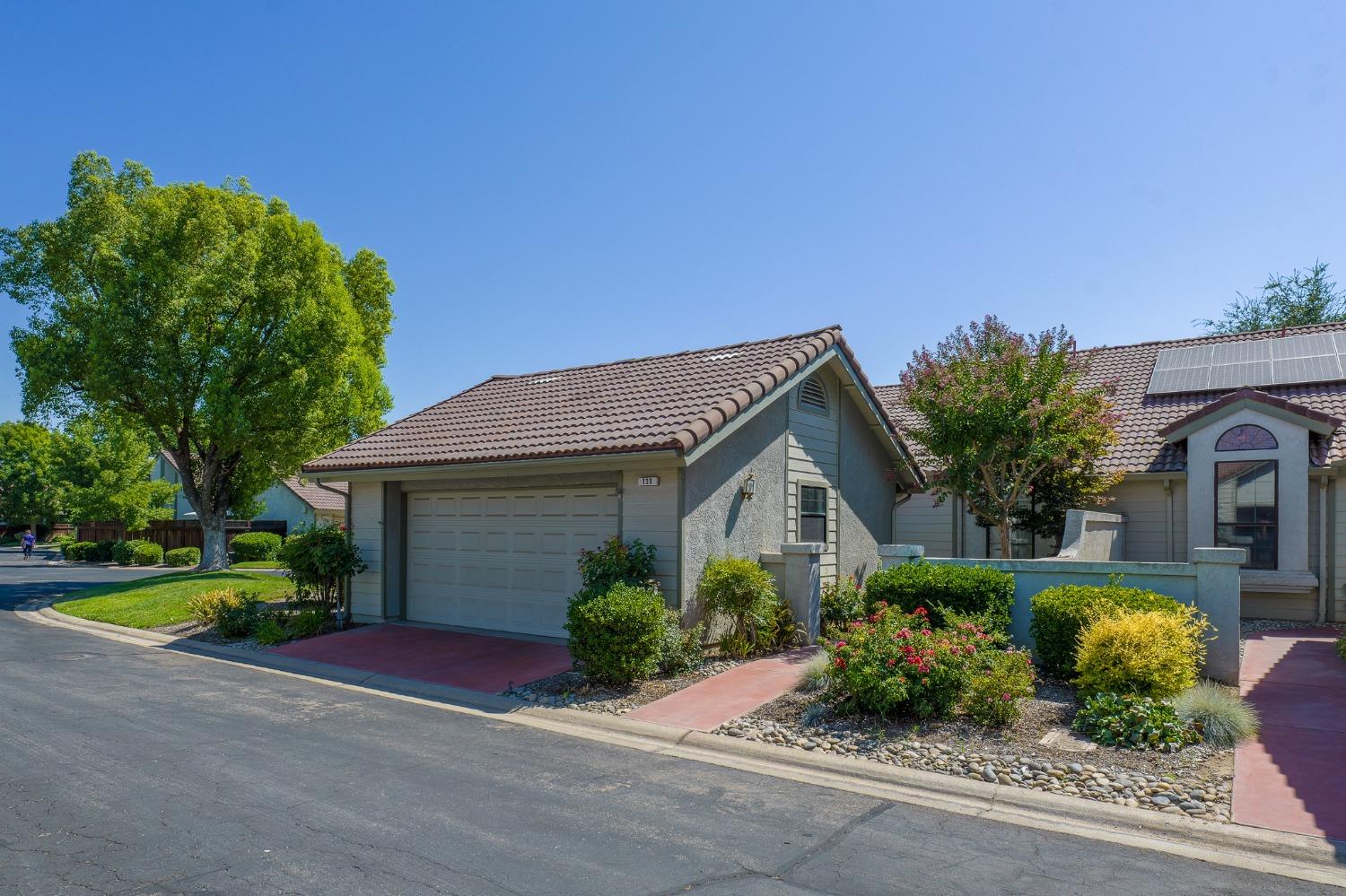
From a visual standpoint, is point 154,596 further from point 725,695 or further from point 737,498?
point 725,695

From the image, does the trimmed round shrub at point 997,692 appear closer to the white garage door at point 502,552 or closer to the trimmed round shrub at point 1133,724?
the trimmed round shrub at point 1133,724

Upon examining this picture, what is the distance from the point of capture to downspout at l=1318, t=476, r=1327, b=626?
1373 cm

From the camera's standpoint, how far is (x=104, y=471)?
126 ft

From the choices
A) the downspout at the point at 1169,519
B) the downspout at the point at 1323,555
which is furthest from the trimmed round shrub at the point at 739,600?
the downspout at the point at 1323,555

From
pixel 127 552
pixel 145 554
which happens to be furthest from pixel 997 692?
pixel 127 552

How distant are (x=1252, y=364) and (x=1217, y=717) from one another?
12685 mm

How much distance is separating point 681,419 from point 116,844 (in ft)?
24.8

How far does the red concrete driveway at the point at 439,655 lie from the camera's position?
10812 mm

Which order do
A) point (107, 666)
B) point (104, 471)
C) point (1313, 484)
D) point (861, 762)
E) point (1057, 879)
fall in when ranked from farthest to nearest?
1. point (104, 471)
2. point (1313, 484)
3. point (107, 666)
4. point (861, 762)
5. point (1057, 879)

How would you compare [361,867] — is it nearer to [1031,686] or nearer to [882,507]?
[1031,686]

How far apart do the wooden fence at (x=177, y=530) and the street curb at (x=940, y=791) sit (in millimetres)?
30518

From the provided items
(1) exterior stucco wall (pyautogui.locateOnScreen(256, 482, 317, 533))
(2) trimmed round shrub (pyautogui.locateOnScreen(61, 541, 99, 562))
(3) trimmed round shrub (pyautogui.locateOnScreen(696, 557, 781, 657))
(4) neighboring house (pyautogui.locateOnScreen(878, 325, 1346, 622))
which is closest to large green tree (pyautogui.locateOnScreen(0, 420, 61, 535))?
(2) trimmed round shrub (pyautogui.locateOnScreen(61, 541, 99, 562))

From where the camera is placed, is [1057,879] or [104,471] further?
[104,471]

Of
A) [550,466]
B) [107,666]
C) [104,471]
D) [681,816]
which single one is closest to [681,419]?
[550,466]
